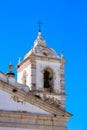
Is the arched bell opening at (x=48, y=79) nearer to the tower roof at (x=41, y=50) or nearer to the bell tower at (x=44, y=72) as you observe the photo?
the bell tower at (x=44, y=72)

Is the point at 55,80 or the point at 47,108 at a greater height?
the point at 55,80

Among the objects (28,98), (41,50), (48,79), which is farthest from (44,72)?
(28,98)

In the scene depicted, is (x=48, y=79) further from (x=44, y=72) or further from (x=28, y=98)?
(x=28, y=98)

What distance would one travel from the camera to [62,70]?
48.8m

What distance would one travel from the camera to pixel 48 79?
47750mm

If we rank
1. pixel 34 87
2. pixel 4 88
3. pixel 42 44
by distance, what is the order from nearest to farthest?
1. pixel 4 88
2. pixel 34 87
3. pixel 42 44

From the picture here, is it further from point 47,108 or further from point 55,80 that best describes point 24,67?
point 47,108

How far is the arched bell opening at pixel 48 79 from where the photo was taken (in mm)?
46838

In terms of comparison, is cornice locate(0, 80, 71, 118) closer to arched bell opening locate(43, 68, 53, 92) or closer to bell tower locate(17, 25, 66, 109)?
bell tower locate(17, 25, 66, 109)

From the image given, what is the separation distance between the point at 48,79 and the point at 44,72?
2.77ft

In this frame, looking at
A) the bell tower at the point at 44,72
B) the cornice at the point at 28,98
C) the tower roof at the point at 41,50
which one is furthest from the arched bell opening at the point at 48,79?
the cornice at the point at 28,98

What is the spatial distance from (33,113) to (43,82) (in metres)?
22.1

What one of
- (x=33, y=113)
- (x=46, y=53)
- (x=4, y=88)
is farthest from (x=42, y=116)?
(x=46, y=53)

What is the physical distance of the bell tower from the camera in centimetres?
4650
